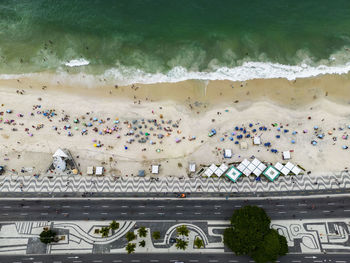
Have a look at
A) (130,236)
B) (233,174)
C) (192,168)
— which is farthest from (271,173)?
(130,236)

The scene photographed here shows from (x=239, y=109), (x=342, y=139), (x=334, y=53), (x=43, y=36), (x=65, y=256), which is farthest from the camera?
(x=43, y=36)

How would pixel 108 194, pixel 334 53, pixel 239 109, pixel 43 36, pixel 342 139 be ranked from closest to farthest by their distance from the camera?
pixel 108 194 < pixel 342 139 < pixel 239 109 < pixel 334 53 < pixel 43 36

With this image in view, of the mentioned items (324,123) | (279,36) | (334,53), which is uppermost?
(279,36)

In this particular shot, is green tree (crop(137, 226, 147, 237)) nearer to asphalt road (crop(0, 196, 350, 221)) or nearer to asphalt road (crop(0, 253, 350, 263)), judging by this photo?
asphalt road (crop(0, 196, 350, 221))

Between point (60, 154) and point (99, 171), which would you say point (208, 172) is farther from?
point (60, 154)

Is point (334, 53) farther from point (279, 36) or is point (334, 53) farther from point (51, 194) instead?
point (51, 194)

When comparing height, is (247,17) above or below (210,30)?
above

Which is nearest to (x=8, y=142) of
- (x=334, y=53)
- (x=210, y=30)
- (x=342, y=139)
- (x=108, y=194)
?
(x=108, y=194)
